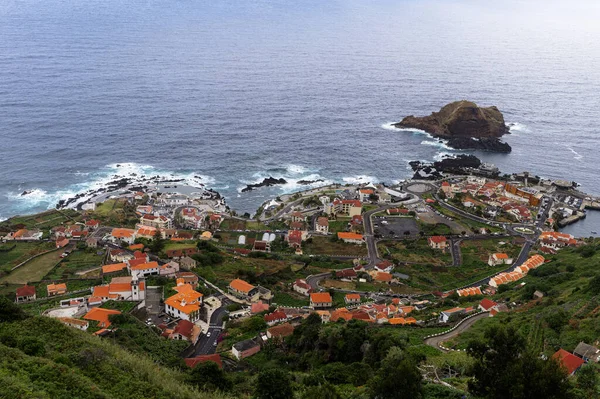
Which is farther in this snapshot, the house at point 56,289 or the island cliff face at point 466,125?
the island cliff face at point 466,125

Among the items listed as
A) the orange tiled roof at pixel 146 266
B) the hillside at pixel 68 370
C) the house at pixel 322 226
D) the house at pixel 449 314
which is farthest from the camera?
the house at pixel 322 226

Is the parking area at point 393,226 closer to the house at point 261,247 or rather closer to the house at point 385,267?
the house at point 385,267

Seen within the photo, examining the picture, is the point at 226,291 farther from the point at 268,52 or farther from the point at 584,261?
the point at 268,52

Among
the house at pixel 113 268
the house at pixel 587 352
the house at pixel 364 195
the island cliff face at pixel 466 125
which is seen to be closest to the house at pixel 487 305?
the house at pixel 587 352

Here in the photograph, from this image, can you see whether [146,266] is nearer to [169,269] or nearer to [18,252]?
[169,269]

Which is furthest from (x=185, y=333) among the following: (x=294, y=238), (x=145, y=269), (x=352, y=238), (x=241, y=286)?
(x=352, y=238)

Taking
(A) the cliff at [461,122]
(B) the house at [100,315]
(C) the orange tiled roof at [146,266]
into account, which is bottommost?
(C) the orange tiled roof at [146,266]
